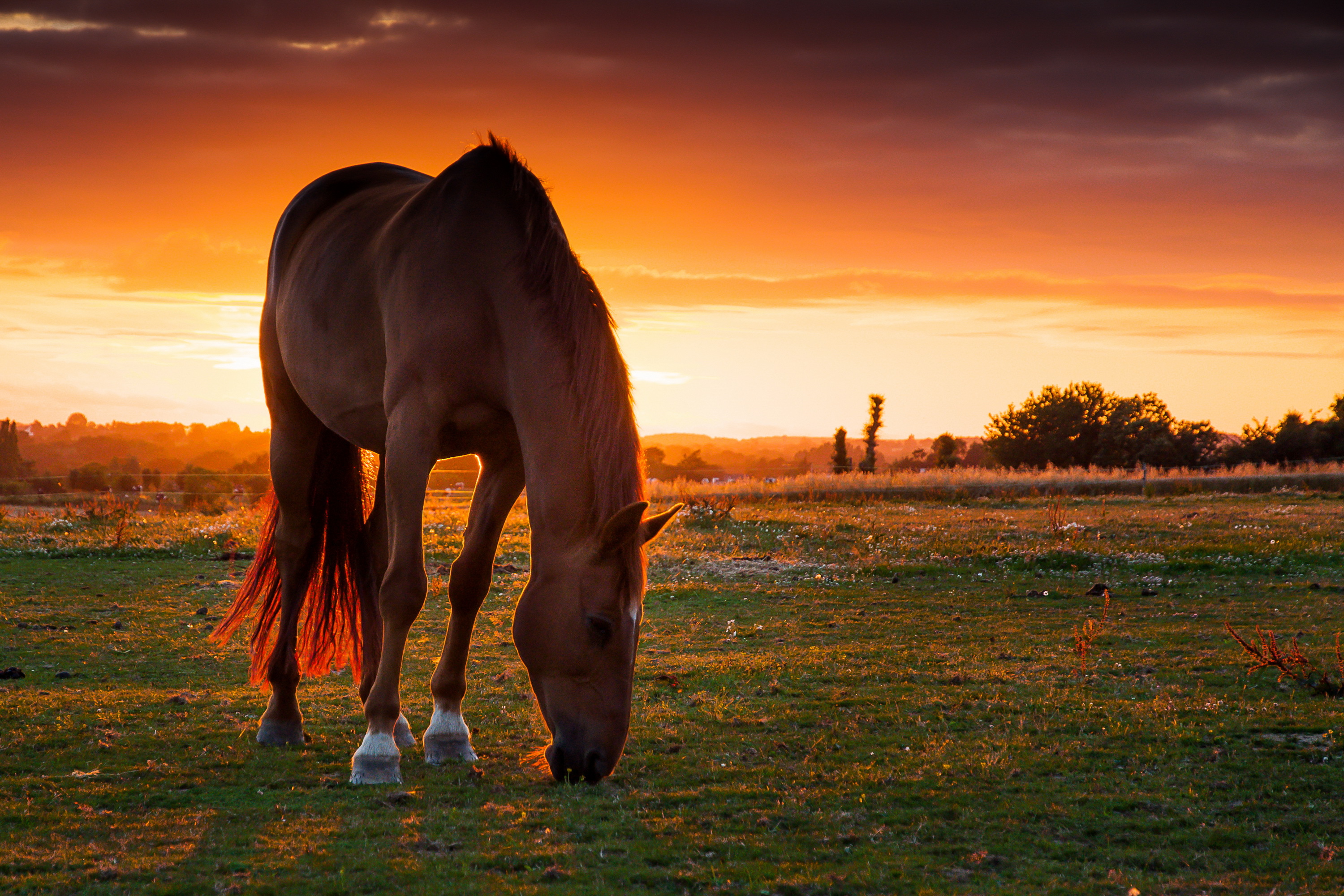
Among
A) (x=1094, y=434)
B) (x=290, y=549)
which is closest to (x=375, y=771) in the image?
(x=290, y=549)

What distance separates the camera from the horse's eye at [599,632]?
158 inches

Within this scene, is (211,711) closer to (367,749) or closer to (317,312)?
(367,749)

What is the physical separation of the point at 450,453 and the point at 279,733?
5.91 feet

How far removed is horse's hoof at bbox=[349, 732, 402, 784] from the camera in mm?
4367

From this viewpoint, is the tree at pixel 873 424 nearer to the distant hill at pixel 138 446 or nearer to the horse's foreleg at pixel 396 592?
the distant hill at pixel 138 446

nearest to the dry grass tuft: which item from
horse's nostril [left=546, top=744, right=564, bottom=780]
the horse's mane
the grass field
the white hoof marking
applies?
the grass field

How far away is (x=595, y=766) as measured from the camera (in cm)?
404

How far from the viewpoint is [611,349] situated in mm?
4375

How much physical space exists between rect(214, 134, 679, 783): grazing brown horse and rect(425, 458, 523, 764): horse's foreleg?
0.01 m

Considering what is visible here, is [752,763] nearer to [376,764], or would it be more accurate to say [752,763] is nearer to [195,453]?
[376,764]

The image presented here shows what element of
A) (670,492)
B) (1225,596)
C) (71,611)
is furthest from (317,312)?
(670,492)

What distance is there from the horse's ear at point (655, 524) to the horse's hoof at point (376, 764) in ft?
5.04

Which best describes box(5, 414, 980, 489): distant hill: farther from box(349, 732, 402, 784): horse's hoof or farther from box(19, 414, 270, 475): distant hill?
box(349, 732, 402, 784): horse's hoof

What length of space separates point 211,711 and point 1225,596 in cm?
982
